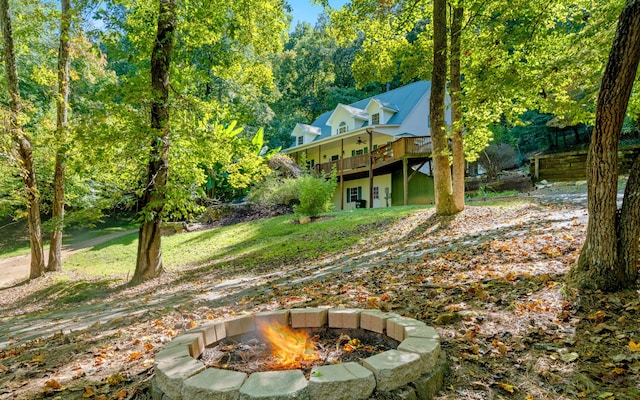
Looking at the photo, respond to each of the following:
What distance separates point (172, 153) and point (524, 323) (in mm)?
6675

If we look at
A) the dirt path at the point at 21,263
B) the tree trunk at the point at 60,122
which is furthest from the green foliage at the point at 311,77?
the tree trunk at the point at 60,122

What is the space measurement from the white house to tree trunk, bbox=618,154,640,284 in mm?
13555

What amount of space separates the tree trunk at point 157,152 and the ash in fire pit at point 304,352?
4445mm

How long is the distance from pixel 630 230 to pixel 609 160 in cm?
61

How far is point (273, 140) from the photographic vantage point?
3134 cm

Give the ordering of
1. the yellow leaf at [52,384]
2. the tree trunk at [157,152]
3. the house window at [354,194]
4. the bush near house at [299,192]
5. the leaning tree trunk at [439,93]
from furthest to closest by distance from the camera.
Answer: the house window at [354,194] → the bush near house at [299,192] → the leaning tree trunk at [439,93] → the tree trunk at [157,152] → the yellow leaf at [52,384]

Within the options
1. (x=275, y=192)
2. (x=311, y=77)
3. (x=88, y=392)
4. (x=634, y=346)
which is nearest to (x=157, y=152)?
(x=88, y=392)

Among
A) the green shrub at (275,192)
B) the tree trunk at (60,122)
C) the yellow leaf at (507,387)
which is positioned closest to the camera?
the yellow leaf at (507,387)

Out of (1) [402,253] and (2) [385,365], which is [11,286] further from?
(2) [385,365]

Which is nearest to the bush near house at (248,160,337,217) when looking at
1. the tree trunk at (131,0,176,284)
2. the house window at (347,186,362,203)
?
the house window at (347,186,362,203)

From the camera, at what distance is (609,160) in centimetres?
289

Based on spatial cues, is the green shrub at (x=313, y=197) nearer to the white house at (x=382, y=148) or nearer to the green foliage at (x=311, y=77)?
the white house at (x=382, y=148)

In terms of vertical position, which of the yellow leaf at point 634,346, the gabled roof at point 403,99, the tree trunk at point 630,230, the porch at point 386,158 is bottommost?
the yellow leaf at point 634,346

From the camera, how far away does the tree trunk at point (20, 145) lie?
26.2 feet
